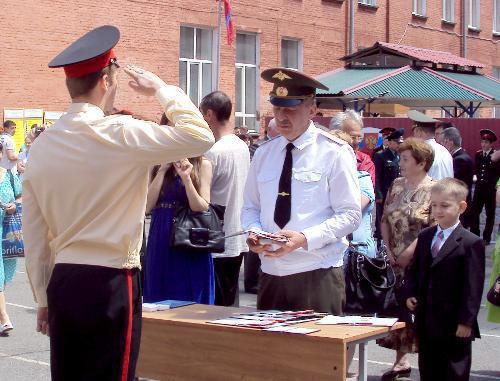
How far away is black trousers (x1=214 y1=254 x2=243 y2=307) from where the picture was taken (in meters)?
7.15

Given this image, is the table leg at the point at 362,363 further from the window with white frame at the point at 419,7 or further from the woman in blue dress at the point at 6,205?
the window with white frame at the point at 419,7

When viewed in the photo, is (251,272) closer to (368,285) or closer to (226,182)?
(226,182)

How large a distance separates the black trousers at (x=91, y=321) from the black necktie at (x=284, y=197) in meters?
1.58

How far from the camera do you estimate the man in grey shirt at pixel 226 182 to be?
279 inches

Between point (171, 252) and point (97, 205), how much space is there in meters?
2.76

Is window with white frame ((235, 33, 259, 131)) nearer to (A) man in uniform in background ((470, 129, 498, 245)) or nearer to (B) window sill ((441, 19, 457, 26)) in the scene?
(B) window sill ((441, 19, 457, 26))

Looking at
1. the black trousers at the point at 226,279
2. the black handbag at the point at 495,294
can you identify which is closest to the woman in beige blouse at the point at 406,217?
the black handbag at the point at 495,294

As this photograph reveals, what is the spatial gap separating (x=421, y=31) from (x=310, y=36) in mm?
7340

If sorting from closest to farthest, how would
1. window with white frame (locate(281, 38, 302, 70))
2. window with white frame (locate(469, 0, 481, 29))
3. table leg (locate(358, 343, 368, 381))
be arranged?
table leg (locate(358, 343, 368, 381)) → window with white frame (locate(281, 38, 302, 70)) → window with white frame (locate(469, 0, 481, 29))

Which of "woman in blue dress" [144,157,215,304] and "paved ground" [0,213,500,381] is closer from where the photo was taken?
"woman in blue dress" [144,157,215,304]

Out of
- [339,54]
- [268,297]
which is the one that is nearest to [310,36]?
[339,54]

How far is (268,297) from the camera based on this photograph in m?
5.59

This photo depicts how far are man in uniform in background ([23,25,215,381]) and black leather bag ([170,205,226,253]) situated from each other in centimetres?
248

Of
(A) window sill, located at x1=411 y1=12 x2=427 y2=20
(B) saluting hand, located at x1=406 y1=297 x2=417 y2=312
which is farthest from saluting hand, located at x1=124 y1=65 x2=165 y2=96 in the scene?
(A) window sill, located at x1=411 y1=12 x2=427 y2=20
